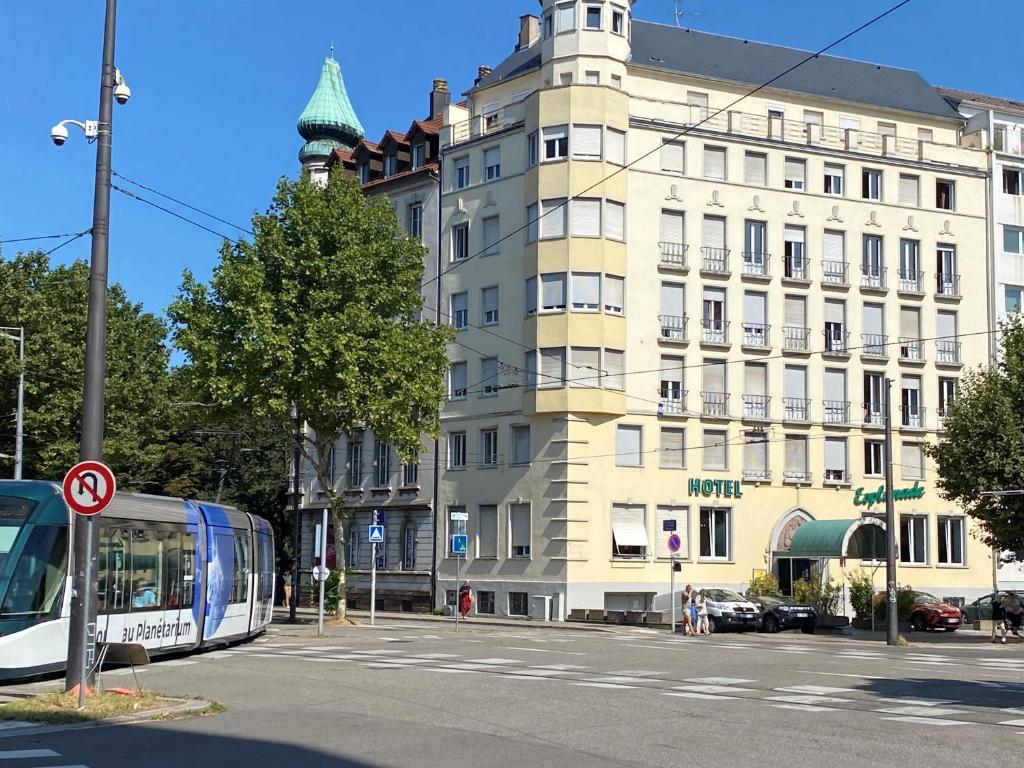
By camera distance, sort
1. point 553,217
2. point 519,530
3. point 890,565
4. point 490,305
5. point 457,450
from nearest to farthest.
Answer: point 890,565 → point 553,217 → point 519,530 → point 490,305 → point 457,450

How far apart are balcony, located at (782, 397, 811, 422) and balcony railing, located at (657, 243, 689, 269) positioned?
7021 mm

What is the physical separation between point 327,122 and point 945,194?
30.9 m

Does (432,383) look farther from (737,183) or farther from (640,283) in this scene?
(737,183)

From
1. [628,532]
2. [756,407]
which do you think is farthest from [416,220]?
[628,532]

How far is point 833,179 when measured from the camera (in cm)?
5775

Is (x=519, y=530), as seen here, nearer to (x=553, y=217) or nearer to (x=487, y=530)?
(x=487, y=530)

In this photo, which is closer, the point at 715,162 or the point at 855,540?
the point at 855,540

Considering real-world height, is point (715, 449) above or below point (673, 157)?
below

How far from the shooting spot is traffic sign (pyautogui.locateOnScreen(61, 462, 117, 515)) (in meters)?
15.1

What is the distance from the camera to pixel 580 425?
52.1m

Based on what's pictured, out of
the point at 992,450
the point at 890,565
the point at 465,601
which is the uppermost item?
the point at 992,450

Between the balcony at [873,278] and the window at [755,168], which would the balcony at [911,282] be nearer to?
the balcony at [873,278]

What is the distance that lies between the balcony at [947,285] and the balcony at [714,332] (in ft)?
34.8

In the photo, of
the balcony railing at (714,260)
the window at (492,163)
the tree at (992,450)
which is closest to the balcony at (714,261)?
the balcony railing at (714,260)
